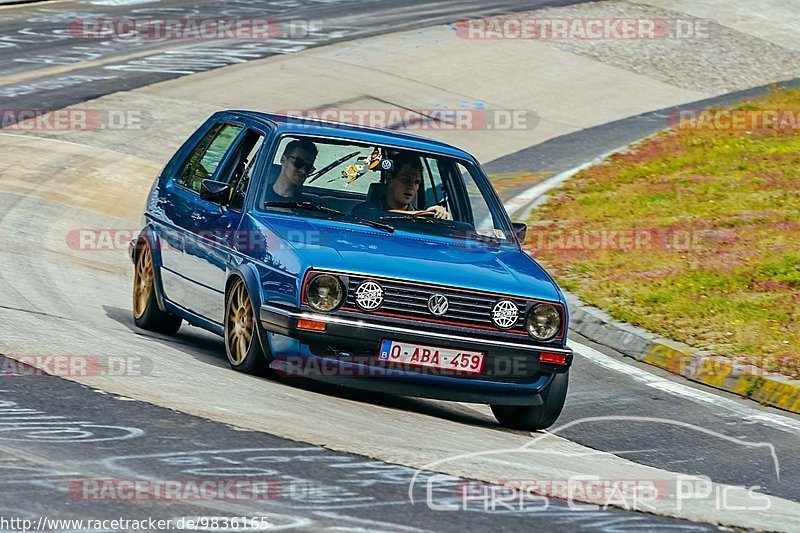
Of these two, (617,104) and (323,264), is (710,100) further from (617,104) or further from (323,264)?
(323,264)

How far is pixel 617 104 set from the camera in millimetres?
25906

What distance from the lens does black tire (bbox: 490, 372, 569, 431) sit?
827cm

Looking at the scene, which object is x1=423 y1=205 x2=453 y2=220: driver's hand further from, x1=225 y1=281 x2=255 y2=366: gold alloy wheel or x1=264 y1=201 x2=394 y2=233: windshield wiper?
x1=225 y1=281 x2=255 y2=366: gold alloy wheel

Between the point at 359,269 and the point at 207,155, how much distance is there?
99.0 inches

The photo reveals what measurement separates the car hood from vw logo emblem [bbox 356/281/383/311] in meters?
0.07

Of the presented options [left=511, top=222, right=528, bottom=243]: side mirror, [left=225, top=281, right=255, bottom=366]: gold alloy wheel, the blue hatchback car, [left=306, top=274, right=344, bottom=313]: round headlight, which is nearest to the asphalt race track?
[left=225, top=281, right=255, bottom=366]: gold alloy wheel

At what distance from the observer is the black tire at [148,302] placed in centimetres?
1004

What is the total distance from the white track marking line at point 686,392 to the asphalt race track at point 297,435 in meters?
0.02

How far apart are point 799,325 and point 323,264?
16.6 ft

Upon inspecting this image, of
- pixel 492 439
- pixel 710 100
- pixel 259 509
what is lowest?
pixel 710 100

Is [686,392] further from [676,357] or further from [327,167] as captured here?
[327,167]

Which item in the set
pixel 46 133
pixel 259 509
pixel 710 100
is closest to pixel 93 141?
pixel 46 133

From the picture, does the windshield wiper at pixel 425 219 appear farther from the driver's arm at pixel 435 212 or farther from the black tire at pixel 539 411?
the black tire at pixel 539 411

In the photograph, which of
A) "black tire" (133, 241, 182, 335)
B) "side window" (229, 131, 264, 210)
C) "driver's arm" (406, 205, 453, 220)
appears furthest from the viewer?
"black tire" (133, 241, 182, 335)
